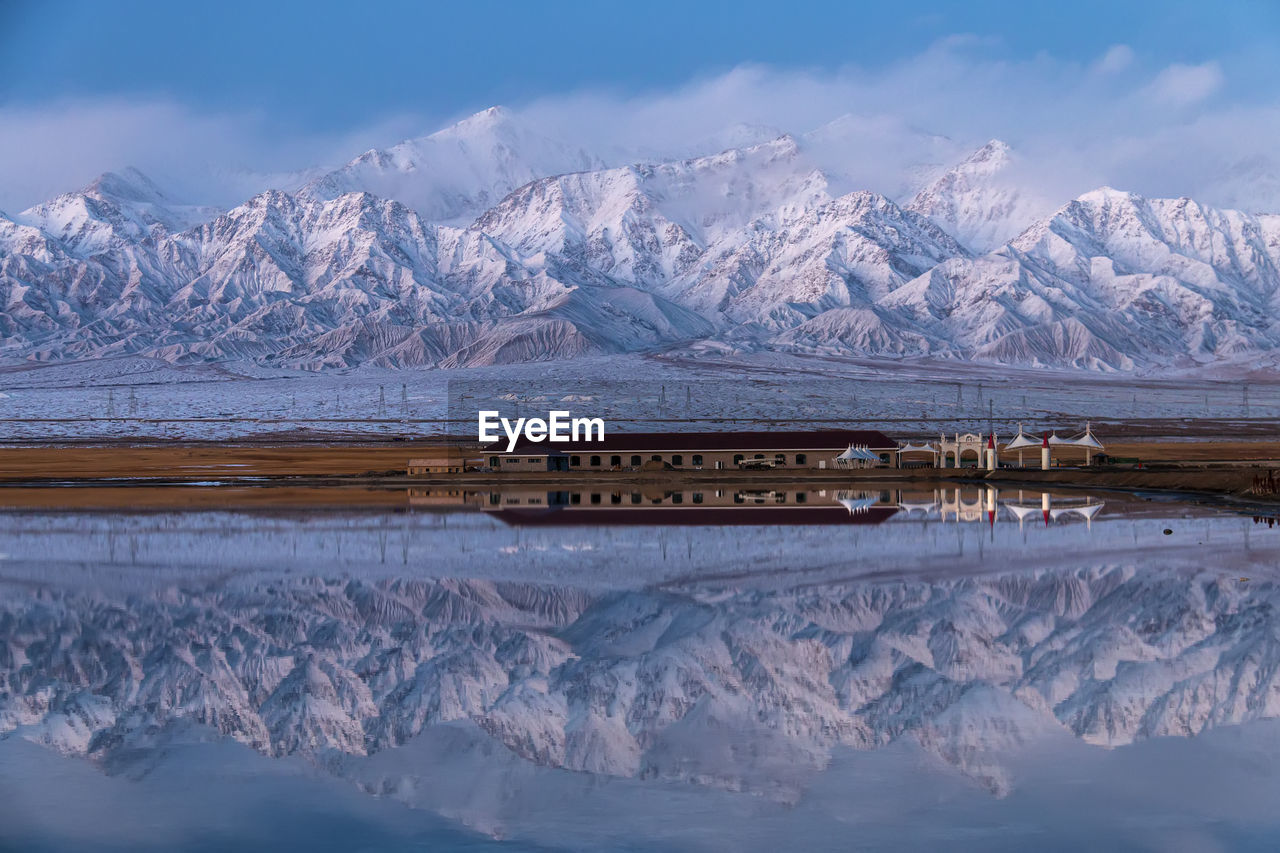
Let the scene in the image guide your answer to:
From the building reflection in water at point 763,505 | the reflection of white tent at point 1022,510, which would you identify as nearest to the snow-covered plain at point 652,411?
the building reflection in water at point 763,505

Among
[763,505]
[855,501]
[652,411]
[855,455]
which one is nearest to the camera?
[763,505]

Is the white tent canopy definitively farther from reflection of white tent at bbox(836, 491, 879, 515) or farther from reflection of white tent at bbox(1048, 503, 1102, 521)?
reflection of white tent at bbox(1048, 503, 1102, 521)

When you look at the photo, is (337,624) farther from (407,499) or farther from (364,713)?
(407,499)

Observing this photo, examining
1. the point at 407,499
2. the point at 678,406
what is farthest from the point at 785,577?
the point at 678,406

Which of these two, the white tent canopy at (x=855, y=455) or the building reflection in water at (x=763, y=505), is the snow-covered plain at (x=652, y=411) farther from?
the building reflection in water at (x=763, y=505)

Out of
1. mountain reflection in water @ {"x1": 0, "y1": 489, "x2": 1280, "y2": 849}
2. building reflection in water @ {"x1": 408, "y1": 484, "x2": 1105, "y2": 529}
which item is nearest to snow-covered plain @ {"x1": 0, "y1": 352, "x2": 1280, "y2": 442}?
building reflection in water @ {"x1": 408, "y1": 484, "x2": 1105, "y2": 529}

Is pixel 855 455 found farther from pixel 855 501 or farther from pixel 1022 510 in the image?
pixel 1022 510

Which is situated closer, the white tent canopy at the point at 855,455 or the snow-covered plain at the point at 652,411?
the white tent canopy at the point at 855,455

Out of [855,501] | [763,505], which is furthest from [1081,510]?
[763,505]
